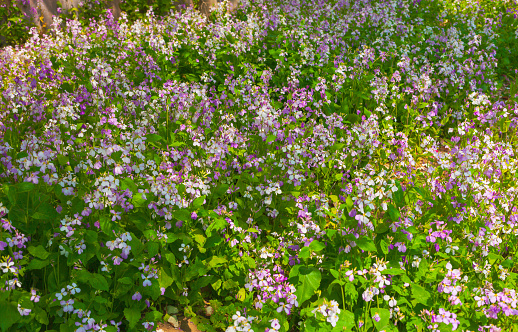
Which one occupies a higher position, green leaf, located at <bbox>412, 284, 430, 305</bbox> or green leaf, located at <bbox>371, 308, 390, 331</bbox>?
green leaf, located at <bbox>412, 284, 430, 305</bbox>

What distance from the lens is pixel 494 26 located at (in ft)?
30.9

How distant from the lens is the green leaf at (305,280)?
3177 mm

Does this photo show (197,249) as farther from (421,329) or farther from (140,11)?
(140,11)

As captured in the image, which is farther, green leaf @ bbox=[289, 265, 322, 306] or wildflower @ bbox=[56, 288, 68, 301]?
green leaf @ bbox=[289, 265, 322, 306]

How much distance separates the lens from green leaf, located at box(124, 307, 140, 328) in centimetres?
297

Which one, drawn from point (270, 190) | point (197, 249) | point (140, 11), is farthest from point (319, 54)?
point (140, 11)

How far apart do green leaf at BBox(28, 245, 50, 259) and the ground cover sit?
43 mm

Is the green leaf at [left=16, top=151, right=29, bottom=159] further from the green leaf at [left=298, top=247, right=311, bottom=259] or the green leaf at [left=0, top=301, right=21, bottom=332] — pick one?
the green leaf at [left=298, top=247, right=311, bottom=259]

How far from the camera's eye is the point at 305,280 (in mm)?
3223

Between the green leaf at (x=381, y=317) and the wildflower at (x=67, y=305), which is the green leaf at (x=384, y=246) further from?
the wildflower at (x=67, y=305)

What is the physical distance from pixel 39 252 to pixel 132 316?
81 centimetres

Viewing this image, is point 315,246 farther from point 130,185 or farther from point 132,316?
point 130,185

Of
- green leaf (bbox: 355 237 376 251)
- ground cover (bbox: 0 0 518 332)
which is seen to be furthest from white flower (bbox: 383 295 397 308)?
green leaf (bbox: 355 237 376 251)

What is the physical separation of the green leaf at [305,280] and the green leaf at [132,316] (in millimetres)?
1170
